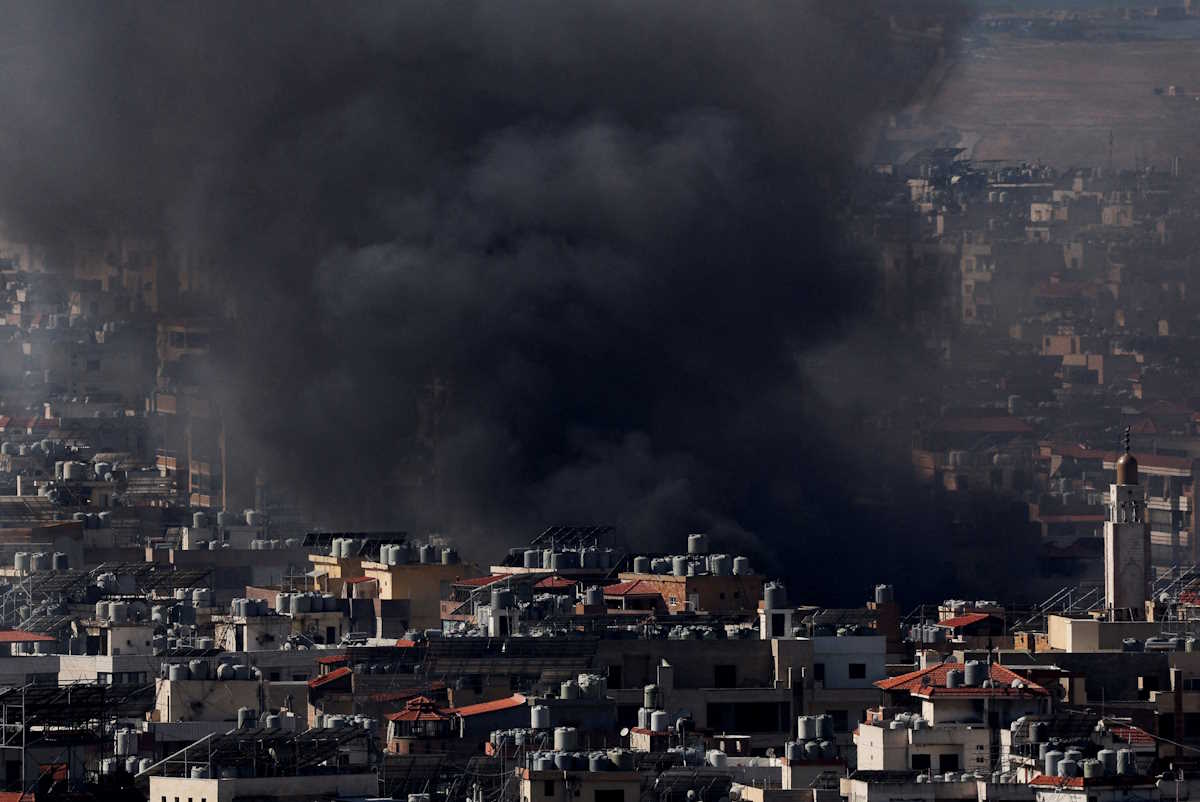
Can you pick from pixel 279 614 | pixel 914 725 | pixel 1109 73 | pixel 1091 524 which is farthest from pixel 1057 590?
pixel 1109 73

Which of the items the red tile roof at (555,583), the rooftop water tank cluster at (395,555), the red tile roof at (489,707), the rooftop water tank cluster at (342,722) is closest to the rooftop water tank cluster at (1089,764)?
the rooftop water tank cluster at (342,722)

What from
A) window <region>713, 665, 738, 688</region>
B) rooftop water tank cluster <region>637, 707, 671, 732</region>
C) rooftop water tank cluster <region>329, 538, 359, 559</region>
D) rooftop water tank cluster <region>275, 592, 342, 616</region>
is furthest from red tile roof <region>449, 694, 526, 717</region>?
rooftop water tank cluster <region>329, 538, 359, 559</region>

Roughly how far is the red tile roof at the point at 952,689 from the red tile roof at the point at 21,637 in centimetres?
1176

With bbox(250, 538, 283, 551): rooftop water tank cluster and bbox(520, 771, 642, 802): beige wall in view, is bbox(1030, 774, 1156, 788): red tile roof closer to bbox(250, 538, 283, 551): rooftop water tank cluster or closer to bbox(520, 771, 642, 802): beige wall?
bbox(520, 771, 642, 802): beige wall

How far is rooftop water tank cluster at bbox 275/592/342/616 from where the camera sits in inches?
2239

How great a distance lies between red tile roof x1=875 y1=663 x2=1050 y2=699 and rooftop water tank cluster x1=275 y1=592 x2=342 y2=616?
42.7 feet

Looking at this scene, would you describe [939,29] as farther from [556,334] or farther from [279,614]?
[279,614]

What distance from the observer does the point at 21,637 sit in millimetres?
54531

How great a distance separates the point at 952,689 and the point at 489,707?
554cm

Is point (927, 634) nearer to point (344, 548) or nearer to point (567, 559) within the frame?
point (567, 559)

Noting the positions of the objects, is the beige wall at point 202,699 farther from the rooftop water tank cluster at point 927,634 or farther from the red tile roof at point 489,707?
the rooftop water tank cluster at point 927,634

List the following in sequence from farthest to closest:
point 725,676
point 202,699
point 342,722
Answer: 1. point 725,676
2. point 202,699
3. point 342,722

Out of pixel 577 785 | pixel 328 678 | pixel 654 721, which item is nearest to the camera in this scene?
pixel 577 785

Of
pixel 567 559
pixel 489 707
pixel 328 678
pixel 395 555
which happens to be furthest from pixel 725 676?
pixel 567 559
